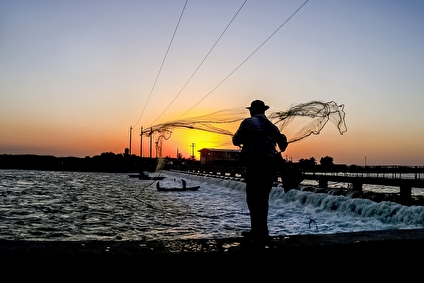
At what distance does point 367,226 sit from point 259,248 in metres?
10.7

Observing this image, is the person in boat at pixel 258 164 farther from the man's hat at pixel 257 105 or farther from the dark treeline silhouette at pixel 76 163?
the dark treeline silhouette at pixel 76 163

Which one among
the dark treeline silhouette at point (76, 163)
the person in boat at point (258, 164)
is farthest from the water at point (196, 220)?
the dark treeline silhouette at point (76, 163)

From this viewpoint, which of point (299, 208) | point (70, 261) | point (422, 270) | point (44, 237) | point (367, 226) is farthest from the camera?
point (299, 208)

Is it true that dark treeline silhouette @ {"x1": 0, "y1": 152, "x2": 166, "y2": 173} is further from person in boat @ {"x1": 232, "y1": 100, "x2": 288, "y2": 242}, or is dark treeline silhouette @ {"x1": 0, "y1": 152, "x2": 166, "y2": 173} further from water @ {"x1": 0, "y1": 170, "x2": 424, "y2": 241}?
person in boat @ {"x1": 232, "y1": 100, "x2": 288, "y2": 242}

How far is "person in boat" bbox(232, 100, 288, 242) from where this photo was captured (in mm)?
4422

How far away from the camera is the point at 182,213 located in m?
17.0

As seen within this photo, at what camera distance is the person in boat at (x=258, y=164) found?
4.42 m

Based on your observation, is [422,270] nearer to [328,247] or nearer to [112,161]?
[328,247]

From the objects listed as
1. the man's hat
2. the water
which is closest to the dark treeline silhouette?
the water

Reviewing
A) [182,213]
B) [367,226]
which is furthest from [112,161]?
[367,226]

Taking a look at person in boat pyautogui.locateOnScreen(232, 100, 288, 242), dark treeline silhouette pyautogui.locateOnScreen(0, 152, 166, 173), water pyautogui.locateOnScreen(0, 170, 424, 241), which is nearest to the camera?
person in boat pyautogui.locateOnScreen(232, 100, 288, 242)

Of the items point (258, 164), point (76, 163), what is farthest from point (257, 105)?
point (76, 163)

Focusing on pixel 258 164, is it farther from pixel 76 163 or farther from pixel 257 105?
pixel 76 163

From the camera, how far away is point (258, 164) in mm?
4438
